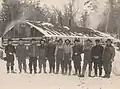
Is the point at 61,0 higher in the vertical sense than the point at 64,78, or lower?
higher

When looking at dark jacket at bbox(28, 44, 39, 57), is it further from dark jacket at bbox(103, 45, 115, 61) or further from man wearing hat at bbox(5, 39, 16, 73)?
dark jacket at bbox(103, 45, 115, 61)

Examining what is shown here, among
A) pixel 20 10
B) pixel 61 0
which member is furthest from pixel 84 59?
pixel 20 10

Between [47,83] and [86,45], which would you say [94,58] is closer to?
[86,45]

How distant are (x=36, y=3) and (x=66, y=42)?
313 millimetres

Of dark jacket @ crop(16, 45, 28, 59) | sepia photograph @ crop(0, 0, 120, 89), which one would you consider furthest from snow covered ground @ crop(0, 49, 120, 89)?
dark jacket @ crop(16, 45, 28, 59)

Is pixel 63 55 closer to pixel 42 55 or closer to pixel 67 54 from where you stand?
pixel 67 54

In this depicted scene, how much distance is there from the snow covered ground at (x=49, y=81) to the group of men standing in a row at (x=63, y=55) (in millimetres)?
32

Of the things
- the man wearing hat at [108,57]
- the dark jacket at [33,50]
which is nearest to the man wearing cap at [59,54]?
the dark jacket at [33,50]

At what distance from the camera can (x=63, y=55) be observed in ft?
5.33

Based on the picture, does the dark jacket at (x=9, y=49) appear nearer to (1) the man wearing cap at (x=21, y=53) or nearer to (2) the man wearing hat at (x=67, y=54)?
(1) the man wearing cap at (x=21, y=53)

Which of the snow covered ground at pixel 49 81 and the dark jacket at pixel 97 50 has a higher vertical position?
the dark jacket at pixel 97 50

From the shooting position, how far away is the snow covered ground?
1.63 meters

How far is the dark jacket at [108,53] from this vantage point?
1.60m

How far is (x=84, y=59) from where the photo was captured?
5.31 ft
